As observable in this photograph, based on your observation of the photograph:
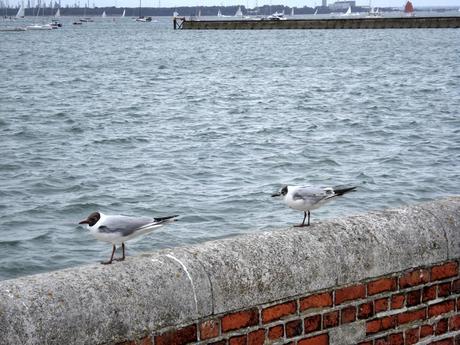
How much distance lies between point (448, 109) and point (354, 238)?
119 feet

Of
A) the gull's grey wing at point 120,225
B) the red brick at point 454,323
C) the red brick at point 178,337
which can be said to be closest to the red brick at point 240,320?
the red brick at point 178,337

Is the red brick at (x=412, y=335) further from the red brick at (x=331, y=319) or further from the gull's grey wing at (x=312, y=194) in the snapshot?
the gull's grey wing at (x=312, y=194)

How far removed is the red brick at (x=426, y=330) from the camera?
4319mm

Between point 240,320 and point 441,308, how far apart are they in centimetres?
127

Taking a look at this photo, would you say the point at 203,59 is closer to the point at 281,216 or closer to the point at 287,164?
the point at 287,164

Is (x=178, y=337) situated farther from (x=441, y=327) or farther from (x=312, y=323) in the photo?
(x=441, y=327)

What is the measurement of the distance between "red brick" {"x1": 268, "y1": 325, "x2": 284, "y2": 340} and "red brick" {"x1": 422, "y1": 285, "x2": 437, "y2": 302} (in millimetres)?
897

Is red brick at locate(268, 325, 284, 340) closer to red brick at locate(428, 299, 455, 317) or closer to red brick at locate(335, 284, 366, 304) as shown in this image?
red brick at locate(335, 284, 366, 304)

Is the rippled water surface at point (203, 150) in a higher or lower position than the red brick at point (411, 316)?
lower

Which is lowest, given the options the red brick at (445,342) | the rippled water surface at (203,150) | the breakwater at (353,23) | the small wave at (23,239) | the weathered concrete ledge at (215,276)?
the breakwater at (353,23)

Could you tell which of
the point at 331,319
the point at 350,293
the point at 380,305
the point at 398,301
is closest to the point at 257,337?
the point at 331,319

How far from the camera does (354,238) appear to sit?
409cm

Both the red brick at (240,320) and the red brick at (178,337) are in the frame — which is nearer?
the red brick at (178,337)

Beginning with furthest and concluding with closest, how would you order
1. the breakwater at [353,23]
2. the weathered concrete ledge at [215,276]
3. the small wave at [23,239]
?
1. the breakwater at [353,23]
2. the small wave at [23,239]
3. the weathered concrete ledge at [215,276]
